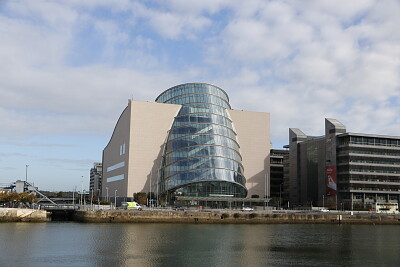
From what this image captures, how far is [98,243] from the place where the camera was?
46.3 meters

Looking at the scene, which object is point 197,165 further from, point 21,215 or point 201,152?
point 21,215

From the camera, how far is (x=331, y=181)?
109 metres

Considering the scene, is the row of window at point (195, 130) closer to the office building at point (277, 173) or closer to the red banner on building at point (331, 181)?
the red banner on building at point (331, 181)

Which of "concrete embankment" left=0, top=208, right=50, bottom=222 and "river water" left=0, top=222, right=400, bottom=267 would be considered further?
"concrete embankment" left=0, top=208, right=50, bottom=222

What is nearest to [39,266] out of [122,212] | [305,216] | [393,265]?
[393,265]

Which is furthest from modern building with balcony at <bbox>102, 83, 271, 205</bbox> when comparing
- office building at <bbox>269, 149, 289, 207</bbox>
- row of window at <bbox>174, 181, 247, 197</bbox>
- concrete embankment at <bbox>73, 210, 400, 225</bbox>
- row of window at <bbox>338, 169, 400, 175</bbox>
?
office building at <bbox>269, 149, 289, 207</bbox>

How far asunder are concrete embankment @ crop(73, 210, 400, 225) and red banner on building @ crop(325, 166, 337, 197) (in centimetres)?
1952

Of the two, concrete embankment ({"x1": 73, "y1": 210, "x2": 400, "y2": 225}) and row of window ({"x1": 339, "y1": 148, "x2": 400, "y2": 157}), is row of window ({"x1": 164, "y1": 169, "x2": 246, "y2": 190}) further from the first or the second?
row of window ({"x1": 339, "y1": 148, "x2": 400, "y2": 157})

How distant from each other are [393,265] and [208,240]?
19.5 m

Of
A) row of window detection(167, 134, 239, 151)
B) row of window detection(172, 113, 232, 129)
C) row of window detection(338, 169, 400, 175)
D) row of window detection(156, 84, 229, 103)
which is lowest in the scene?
row of window detection(338, 169, 400, 175)

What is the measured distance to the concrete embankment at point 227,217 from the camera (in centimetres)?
7406

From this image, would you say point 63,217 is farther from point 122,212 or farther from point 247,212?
point 247,212

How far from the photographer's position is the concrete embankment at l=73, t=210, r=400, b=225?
243 feet

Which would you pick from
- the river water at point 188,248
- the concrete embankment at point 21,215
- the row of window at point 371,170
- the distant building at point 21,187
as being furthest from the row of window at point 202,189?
the river water at point 188,248
